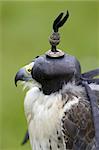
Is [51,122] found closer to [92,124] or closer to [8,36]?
[92,124]

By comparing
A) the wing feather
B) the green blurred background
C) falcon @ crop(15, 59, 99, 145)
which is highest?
falcon @ crop(15, 59, 99, 145)

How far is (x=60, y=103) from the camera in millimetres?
3162

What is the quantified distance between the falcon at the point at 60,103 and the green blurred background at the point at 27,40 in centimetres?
209

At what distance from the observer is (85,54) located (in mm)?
6125

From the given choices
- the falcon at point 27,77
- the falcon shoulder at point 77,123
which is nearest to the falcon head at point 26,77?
the falcon at point 27,77

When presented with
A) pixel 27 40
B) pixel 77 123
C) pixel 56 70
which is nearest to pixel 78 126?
pixel 77 123

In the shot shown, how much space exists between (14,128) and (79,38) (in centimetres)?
112

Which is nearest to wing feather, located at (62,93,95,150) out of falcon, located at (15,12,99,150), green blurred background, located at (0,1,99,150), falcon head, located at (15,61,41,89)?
falcon, located at (15,12,99,150)

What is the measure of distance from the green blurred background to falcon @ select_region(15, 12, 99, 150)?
2.09m

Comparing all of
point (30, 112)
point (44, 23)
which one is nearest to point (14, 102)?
point (44, 23)

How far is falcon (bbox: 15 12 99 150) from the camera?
310cm

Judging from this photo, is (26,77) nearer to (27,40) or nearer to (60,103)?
(60,103)

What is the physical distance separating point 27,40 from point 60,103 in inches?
133

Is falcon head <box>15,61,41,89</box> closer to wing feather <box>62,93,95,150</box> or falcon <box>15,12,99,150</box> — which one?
falcon <box>15,12,99,150</box>
